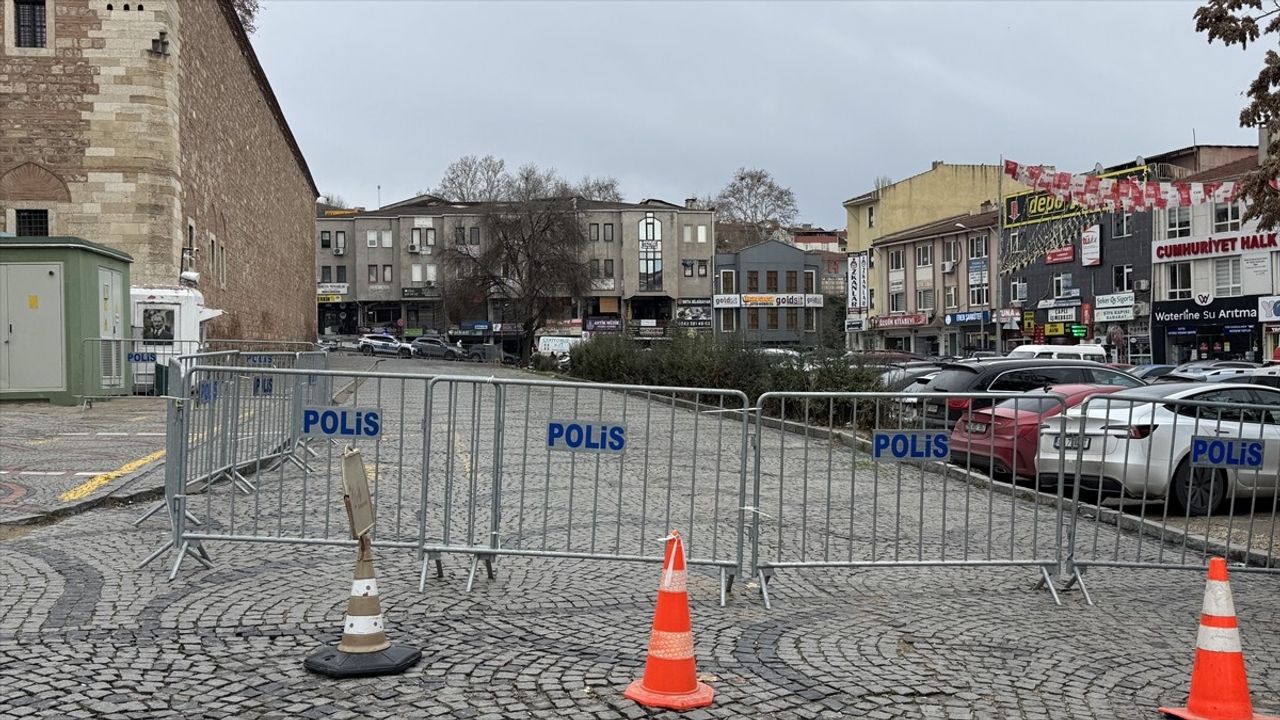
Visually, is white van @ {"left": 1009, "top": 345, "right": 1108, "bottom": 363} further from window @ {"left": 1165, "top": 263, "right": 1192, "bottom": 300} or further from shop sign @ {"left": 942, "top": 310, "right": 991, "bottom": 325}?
shop sign @ {"left": 942, "top": 310, "right": 991, "bottom": 325}

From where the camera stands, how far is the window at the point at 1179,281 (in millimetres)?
51969

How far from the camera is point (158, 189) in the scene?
29109 millimetres

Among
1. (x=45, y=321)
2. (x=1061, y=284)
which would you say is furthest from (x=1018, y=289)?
(x=45, y=321)

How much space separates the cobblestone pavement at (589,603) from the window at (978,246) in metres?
59.4

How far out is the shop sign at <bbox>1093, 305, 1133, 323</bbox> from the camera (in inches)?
2172

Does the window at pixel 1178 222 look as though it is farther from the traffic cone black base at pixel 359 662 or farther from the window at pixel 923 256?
the traffic cone black base at pixel 359 662

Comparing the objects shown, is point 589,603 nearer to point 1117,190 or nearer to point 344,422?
point 344,422

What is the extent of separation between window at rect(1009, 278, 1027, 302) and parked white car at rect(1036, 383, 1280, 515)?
186 ft

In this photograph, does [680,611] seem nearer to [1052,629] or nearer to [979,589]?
[1052,629]

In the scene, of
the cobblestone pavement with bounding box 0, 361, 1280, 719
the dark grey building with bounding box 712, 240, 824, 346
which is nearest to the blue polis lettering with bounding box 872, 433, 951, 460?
the cobblestone pavement with bounding box 0, 361, 1280, 719

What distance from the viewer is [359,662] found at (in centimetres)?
502

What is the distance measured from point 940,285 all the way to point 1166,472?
6464cm

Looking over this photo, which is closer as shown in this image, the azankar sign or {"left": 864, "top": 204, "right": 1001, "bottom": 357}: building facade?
the azankar sign

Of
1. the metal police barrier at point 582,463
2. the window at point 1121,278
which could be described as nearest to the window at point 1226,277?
the window at point 1121,278
